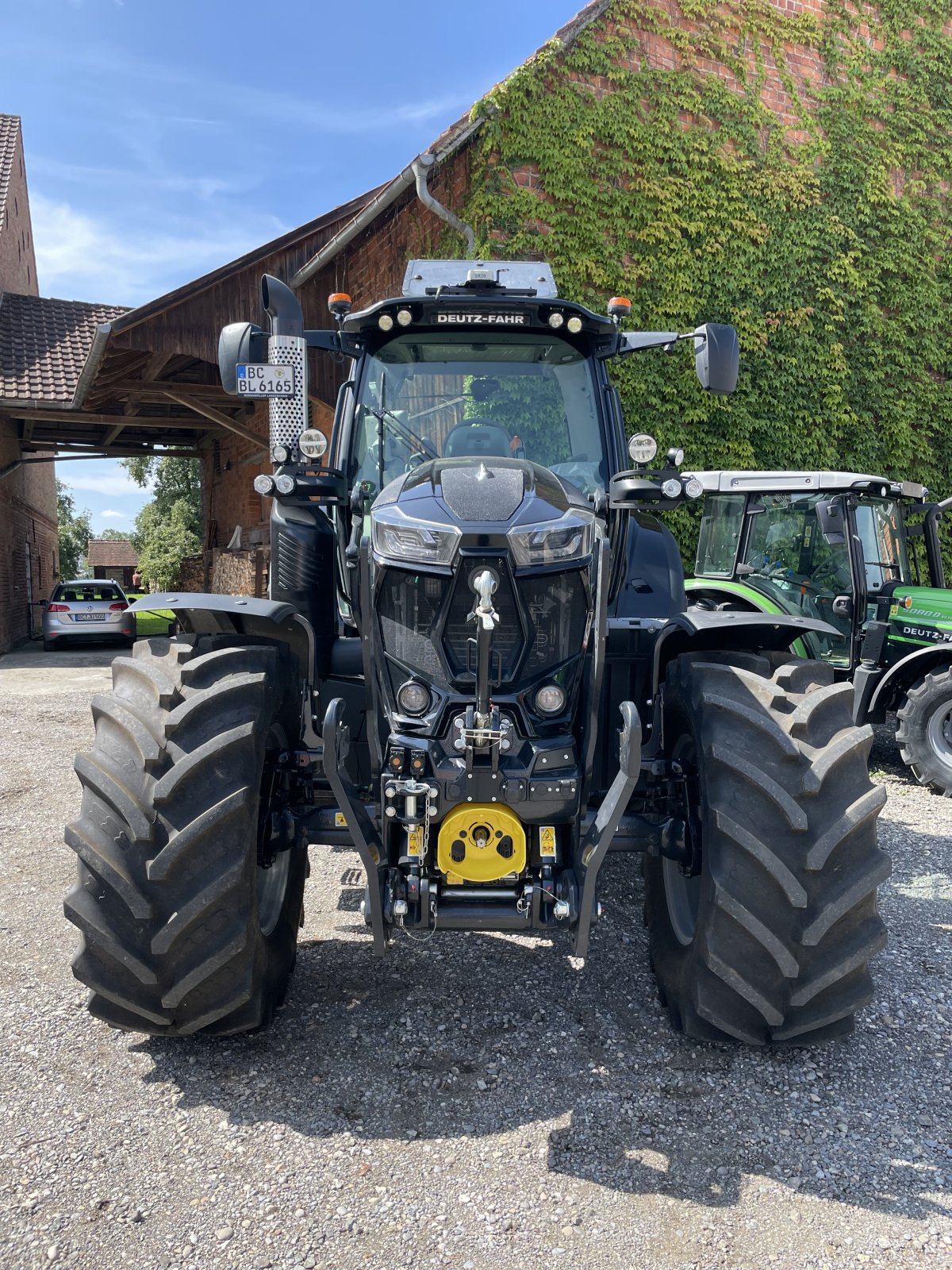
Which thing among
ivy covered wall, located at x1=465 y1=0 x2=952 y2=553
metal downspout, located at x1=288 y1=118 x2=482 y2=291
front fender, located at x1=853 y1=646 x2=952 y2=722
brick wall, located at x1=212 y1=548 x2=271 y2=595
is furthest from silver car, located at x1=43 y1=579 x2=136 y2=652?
front fender, located at x1=853 y1=646 x2=952 y2=722

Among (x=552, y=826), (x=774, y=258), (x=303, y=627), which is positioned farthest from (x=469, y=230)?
(x=552, y=826)

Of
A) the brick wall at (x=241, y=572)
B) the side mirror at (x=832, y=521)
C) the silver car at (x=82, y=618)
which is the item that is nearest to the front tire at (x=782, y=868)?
the side mirror at (x=832, y=521)

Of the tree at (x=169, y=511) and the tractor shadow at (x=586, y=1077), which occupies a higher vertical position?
the tree at (x=169, y=511)

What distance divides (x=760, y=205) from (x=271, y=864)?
10895 millimetres

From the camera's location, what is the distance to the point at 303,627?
3266 millimetres

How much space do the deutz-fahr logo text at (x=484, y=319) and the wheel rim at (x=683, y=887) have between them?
5.91 feet

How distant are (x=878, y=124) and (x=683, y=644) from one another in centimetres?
1192

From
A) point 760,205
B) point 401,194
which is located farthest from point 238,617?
point 760,205

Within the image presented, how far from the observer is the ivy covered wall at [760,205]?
33.2ft

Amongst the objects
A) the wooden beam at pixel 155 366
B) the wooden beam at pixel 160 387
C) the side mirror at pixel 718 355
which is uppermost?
the wooden beam at pixel 155 366

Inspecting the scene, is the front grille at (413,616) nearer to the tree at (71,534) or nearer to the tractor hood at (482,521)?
the tractor hood at (482,521)

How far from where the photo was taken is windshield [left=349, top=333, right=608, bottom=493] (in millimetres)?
3828

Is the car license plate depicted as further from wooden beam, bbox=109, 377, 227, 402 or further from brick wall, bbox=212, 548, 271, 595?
wooden beam, bbox=109, 377, 227, 402

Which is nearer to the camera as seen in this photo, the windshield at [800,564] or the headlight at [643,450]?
the headlight at [643,450]
